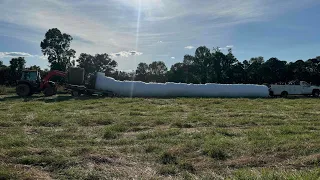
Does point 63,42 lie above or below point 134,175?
above

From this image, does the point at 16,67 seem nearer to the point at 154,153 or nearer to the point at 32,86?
the point at 32,86

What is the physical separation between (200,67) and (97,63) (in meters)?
Result: 19.8

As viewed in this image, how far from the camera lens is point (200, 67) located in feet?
181

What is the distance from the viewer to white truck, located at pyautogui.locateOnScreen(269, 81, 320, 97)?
29.4m

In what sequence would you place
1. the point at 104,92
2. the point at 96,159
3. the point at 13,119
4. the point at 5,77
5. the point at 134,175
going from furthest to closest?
1. the point at 5,77
2. the point at 104,92
3. the point at 13,119
4. the point at 96,159
5. the point at 134,175

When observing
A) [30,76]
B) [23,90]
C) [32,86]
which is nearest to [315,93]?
[32,86]

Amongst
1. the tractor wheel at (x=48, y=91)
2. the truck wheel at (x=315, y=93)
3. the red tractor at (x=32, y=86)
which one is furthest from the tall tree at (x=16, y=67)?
the truck wheel at (x=315, y=93)

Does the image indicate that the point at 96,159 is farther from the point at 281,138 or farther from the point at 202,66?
the point at 202,66

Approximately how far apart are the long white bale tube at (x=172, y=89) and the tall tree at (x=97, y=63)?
34.1m

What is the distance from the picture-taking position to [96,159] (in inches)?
236

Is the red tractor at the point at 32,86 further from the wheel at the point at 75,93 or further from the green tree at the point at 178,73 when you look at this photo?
the green tree at the point at 178,73

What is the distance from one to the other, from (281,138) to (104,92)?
18503 mm

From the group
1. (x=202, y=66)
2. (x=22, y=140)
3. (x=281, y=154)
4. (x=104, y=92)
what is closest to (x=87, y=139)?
(x=22, y=140)

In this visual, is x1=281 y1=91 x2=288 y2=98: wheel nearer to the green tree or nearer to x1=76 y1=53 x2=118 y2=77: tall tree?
the green tree
